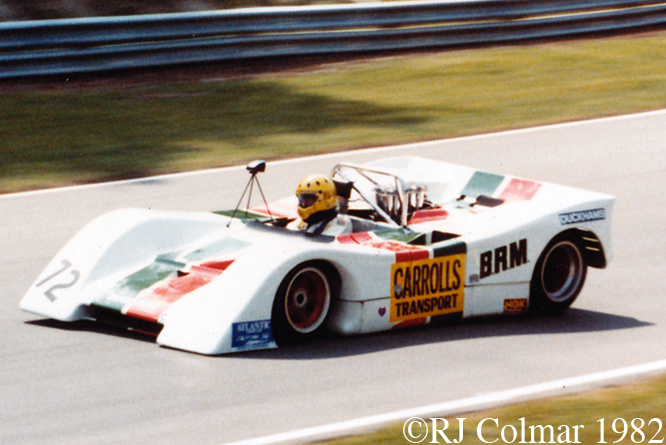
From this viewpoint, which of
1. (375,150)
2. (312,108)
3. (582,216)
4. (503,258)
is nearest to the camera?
(503,258)

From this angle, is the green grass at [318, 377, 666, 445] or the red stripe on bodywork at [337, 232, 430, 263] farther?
the red stripe on bodywork at [337, 232, 430, 263]

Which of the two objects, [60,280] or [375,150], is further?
[375,150]

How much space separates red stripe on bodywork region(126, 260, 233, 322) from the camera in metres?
6.86

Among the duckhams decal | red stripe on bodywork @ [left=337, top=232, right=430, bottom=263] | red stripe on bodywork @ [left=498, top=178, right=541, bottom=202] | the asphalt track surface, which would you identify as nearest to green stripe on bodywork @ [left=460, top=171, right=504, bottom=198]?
red stripe on bodywork @ [left=498, top=178, right=541, bottom=202]

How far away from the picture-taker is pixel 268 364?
662 centimetres

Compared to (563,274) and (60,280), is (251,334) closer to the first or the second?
(60,280)

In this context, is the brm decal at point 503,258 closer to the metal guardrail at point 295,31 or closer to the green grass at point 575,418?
the green grass at point 575,418

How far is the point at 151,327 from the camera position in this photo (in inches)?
274

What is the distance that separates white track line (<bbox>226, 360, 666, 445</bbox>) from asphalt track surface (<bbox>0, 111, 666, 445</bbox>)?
0.31 feet

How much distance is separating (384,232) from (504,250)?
2.84ft

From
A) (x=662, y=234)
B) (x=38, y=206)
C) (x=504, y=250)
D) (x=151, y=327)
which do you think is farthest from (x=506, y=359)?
(x=38, y=206)

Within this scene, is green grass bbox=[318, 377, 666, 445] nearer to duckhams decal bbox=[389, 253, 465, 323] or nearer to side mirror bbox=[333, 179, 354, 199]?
duckhams decal bbox=[389, 253, 465, 323]

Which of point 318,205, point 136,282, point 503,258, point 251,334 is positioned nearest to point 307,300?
point 251,334

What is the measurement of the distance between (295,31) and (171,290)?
9.56 m
